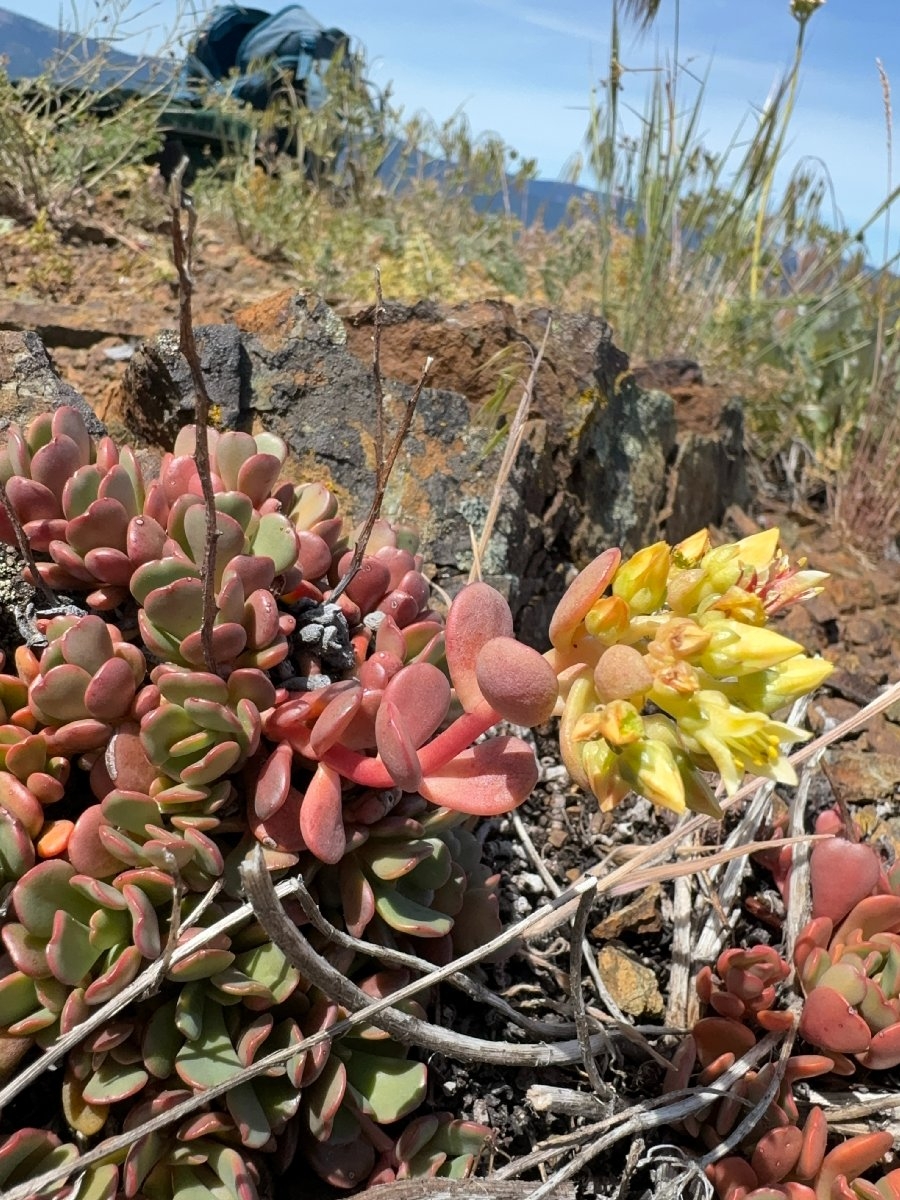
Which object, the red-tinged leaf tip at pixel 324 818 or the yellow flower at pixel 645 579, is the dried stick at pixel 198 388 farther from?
the yellow flower at pixel 645 579

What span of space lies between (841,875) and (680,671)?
3.08 ft

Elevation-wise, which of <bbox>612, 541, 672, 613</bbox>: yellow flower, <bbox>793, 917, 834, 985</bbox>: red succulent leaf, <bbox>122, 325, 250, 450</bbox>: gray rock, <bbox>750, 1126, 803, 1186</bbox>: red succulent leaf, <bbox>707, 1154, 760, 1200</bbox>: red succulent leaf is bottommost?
<bbox>707, 1154, 760, 1200</bbox>: red succulent leaf

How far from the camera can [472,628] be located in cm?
135

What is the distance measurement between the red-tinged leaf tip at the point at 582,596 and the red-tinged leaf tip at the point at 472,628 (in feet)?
0.26

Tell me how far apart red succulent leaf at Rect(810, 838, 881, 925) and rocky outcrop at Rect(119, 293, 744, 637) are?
3.04 ft

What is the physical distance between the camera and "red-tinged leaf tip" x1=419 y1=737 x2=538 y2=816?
135cm

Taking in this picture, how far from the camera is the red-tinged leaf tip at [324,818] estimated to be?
1371mm

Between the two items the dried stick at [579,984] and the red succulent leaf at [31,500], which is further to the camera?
the red succulent leaf at [31,500]

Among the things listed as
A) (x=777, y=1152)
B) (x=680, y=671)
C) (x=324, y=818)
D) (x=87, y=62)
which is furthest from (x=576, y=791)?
(x=87, y=62)

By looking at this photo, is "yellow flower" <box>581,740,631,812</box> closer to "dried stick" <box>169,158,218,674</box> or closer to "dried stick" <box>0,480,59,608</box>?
"dried stick" <box>169,158,218,674</box>

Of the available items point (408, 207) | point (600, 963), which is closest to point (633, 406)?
point (600, 963)

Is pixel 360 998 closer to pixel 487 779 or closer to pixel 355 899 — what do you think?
pixel 355 899

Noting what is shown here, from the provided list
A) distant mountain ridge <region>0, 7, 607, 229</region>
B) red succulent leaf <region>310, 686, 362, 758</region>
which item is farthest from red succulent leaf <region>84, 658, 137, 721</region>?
distant mountain ridge <region>0, 7, 607, 229</region>

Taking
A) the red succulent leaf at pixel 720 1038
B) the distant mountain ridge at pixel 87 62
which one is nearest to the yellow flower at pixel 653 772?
the red succulent leaf at pixel 720 1038
